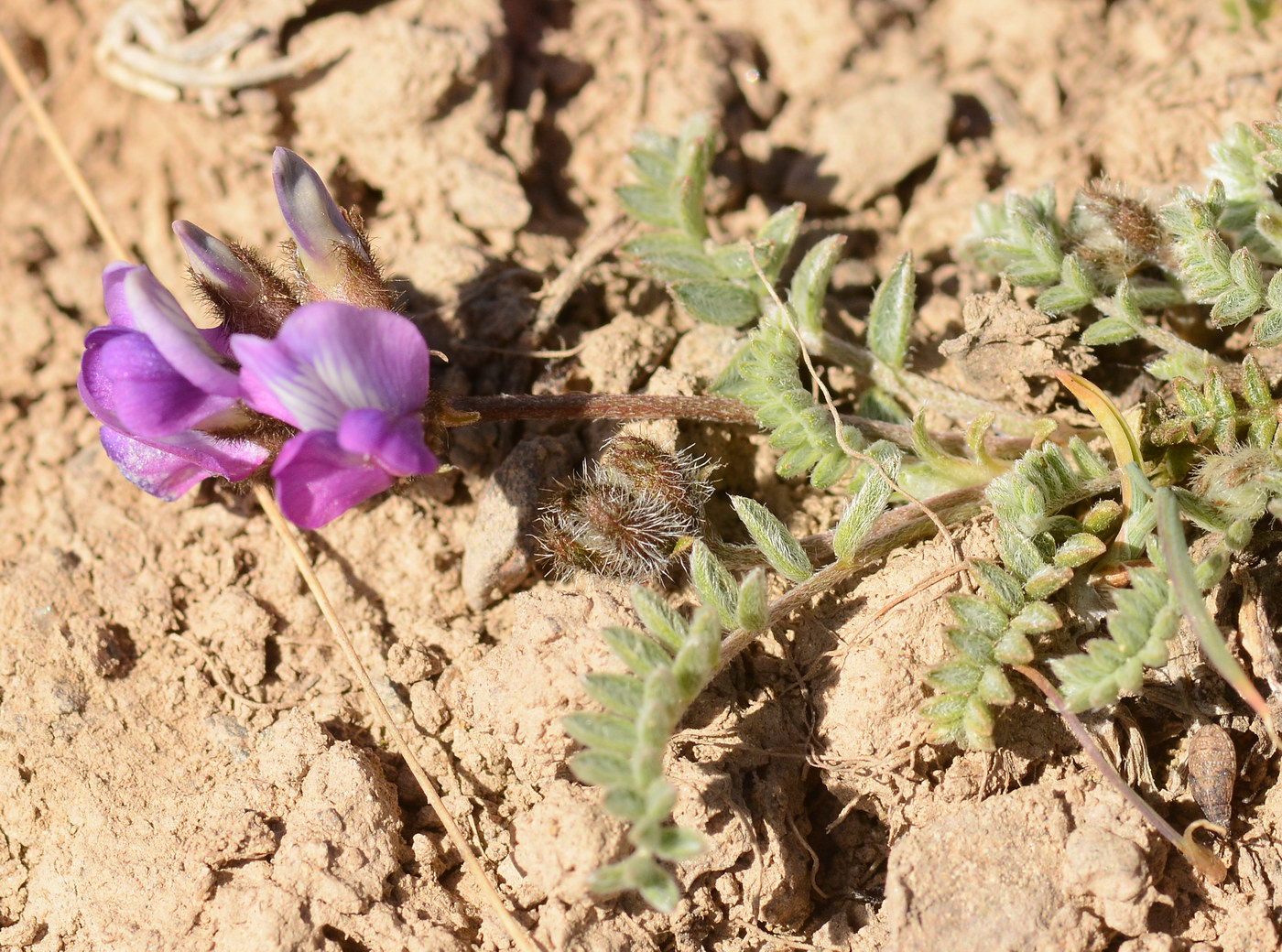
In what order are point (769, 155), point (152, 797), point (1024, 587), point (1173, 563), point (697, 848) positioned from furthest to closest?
point (769, 155)
point (152, 797)
point (1024, 587)
point (1173, 563)
point (697, 848)

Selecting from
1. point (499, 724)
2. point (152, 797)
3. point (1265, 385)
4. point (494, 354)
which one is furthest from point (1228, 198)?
point (152, 797)

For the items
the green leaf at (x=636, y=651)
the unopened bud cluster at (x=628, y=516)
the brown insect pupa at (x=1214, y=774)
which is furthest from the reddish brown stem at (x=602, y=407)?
the brown insect pupa at (x=1214, y=774)

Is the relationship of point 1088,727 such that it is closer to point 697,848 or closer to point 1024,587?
point 1024,587

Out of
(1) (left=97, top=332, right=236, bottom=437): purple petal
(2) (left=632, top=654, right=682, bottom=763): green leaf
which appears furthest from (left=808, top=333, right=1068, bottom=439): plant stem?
(1) (left=97, top=332, right=236, bottom=437): purple petal

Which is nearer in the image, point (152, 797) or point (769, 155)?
point (152, 797)

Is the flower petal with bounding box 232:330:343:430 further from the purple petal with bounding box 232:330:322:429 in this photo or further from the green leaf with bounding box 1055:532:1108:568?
the green leaf with bounding box 1055:532:1108:568

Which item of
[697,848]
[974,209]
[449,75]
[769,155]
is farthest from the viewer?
[769,155]

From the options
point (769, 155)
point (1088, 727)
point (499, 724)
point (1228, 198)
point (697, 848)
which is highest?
point (1228, 198)
